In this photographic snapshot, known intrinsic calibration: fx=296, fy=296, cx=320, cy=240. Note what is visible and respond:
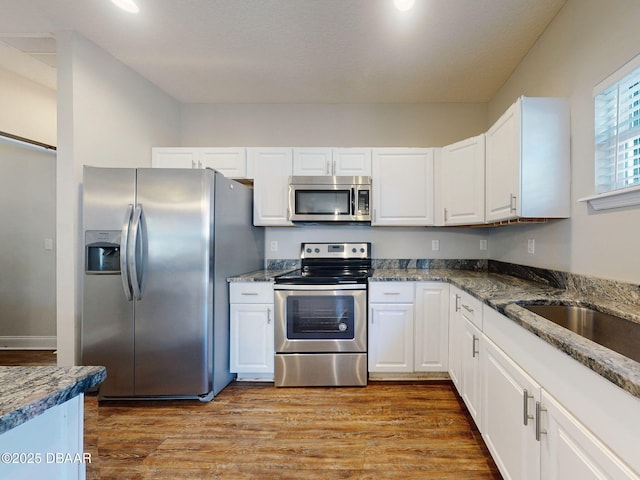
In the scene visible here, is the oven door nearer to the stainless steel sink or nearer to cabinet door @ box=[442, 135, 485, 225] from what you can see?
cabinet door @ box=[442, 135, 485, 225]

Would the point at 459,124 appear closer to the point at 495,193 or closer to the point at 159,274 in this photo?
the point at 495,193

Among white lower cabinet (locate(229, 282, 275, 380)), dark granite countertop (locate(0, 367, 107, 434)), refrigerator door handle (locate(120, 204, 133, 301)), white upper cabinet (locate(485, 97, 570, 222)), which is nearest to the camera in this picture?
dark granite countertop (locate(0, 367, 107, 434))

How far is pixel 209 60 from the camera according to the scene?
246 centimetres

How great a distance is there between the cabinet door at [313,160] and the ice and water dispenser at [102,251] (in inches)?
62.7

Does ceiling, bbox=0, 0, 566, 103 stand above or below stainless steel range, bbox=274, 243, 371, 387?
above

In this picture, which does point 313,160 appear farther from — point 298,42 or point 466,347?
point 466,347

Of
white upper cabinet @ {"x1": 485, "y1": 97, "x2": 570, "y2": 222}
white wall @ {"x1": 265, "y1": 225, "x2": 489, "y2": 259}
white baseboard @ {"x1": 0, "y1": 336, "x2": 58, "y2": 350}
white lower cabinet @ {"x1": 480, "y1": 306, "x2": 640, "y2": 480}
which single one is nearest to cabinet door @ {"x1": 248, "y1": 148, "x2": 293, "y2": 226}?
white wall @ {"x1": 265, "y1": 225, "x2": 489, "y2": 259}

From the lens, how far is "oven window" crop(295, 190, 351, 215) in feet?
9.02

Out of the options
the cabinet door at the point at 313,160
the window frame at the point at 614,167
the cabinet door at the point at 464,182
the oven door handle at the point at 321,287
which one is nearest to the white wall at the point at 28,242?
the cabinet door at the point at 313,160

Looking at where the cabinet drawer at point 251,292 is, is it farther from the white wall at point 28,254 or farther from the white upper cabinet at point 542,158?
the white wall at point 28,254

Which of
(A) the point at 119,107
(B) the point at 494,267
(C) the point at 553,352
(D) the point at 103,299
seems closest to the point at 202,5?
(A) the point at 119,107

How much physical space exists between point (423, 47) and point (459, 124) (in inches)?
45.2

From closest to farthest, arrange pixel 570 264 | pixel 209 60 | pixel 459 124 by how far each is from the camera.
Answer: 1. pixel 570 264
2. pixel 209 60
3. pixel 459 124

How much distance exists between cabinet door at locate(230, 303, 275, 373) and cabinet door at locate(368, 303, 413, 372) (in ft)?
2.79
